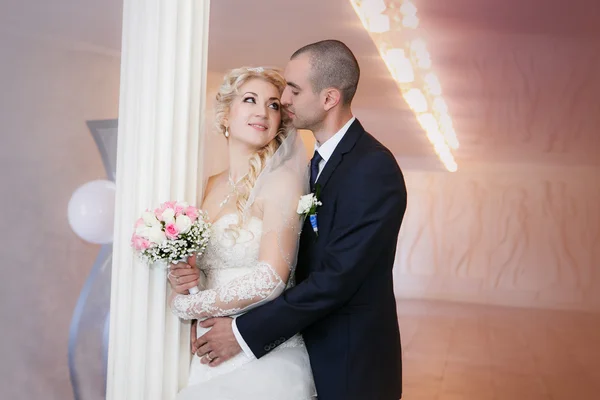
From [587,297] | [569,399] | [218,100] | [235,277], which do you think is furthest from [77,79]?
[587,297]

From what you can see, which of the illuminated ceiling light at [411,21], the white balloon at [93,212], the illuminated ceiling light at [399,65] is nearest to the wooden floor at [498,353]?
the illuminated ceiling light at [399,65]

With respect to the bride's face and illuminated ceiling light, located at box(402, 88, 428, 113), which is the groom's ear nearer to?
the bride's face

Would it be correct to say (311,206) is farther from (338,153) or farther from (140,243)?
(140,243)

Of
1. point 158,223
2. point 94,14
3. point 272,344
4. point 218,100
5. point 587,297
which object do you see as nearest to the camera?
point 158,223

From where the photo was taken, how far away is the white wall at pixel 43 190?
379 centimetres

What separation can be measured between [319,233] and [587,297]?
5.04 m

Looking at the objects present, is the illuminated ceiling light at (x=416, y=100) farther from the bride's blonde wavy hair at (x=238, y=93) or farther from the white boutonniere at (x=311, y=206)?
the white boutonniere at (x=311, y=206)

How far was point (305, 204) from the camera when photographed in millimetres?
2693

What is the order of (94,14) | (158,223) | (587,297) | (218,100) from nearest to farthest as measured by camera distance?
(158,223) → (218,100) → (94,14) → (587,297)

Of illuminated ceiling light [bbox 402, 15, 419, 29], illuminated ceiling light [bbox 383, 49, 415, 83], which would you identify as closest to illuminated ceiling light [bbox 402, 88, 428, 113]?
illuminated ceiling light [bbox 383, 49, 415, 83]

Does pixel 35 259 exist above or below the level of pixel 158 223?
below

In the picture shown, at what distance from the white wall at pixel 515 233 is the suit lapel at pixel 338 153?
180 inches

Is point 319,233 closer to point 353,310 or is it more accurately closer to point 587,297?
point 353,310

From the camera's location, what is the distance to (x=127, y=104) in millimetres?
2695
